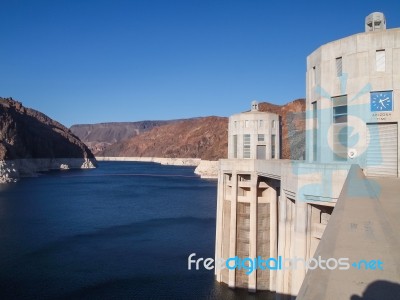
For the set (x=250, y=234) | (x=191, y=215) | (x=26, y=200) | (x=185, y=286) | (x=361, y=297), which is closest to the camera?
(x=361, y=297)

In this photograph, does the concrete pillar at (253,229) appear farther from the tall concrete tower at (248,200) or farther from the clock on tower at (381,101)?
the clock on tower at (381,101)

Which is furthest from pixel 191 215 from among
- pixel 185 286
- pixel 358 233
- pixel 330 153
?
pixel 358 233

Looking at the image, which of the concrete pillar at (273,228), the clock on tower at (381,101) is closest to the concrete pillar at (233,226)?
the concrete pillar at (273,228)

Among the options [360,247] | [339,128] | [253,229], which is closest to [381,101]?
[339,128]

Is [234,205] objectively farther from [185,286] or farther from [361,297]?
[361,297]

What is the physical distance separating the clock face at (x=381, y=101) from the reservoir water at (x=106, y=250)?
20316 mm

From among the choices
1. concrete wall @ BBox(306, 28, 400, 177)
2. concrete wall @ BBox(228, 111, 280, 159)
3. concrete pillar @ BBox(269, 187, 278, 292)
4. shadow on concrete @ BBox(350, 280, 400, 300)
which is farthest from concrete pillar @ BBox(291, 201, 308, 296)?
concrete wall @ BBox(228, 111, 280, 159)

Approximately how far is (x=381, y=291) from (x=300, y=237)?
878 centimetres

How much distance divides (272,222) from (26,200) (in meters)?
73.6

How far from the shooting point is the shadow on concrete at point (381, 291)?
5145 millimetres

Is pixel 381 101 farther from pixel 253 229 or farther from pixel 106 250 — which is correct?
pixel 106 250

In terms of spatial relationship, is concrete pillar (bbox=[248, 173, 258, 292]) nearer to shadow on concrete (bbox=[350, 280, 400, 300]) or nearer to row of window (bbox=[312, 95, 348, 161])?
row of window (bbox=[312, 95, 348, 161])

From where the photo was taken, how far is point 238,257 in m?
29.7

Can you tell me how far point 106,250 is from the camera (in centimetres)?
4331
